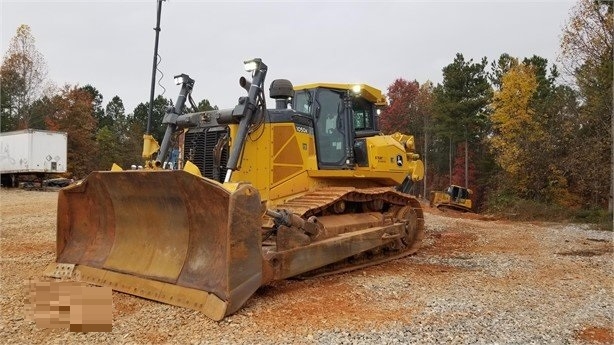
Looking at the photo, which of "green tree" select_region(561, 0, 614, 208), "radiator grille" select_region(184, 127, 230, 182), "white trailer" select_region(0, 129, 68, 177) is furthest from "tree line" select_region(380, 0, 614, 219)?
"white trailer" select_region(0, 129, 68, 177)

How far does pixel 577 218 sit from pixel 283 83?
1552 centimetres

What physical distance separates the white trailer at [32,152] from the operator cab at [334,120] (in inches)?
859

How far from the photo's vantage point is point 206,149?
7.39 meters

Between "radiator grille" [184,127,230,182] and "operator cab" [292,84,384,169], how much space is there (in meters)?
1.60

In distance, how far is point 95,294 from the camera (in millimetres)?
4785

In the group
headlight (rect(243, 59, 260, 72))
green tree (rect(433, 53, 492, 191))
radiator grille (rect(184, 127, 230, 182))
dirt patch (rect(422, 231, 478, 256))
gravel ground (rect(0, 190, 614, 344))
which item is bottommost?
dirt patch (rect(422, 231, 478, 256))

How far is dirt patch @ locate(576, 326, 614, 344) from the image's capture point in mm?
4485

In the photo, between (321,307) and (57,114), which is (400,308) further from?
(57,114)

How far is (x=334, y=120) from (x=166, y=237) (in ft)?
12.1

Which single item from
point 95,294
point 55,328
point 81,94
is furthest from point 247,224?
point 81,94

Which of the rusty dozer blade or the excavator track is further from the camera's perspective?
the excavator track

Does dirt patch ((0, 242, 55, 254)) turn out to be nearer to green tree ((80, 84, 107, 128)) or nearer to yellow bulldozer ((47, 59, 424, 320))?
yellow bulldozer ((47, 59, 424, 320))

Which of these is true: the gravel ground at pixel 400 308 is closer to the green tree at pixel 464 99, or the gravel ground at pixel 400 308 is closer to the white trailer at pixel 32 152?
the white trailer at pixel 32 152

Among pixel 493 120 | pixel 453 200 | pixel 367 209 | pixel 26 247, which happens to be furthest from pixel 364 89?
pixel 493 120
